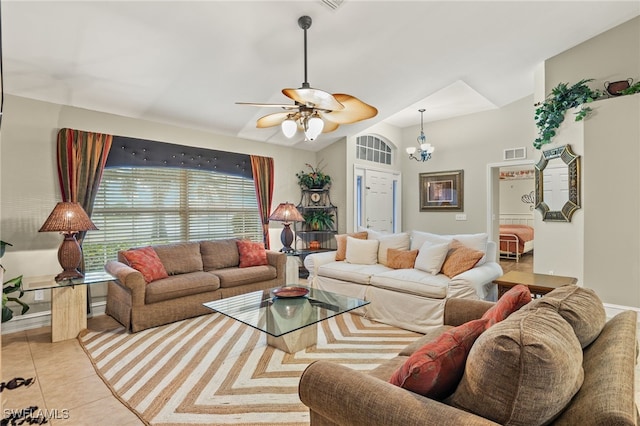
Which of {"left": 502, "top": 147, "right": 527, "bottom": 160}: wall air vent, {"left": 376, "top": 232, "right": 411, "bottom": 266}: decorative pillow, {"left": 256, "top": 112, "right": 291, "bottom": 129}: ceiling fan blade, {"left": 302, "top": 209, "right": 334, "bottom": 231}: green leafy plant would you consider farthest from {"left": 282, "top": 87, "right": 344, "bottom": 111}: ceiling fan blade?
{"left": 502, "top": 147, "right": 527, "bottom": 160}: wall air vent

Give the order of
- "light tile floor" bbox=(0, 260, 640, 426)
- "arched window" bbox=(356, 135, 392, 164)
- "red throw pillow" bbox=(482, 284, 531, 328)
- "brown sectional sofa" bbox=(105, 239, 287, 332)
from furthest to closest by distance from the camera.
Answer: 1. "arched window" bbox=(356, 135, 392, 164)
2. "brown sectional sofa" bbox=(105, 239, 287, 332)
3. "light tile floor" bbox=(0, 260, 640, 426)
4. "red throw pillow" bbox=(482, 284, 531, 328)

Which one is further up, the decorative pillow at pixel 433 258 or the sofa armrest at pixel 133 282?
the decorative pillow at pixel 433 258

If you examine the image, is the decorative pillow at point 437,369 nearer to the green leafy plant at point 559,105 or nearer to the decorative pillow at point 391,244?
the decorative pillow at point 391,244

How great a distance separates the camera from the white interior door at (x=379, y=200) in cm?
647

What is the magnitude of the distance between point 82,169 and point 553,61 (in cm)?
584

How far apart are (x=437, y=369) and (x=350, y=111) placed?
216 cm

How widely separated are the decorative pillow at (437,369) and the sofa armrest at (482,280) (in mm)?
2004

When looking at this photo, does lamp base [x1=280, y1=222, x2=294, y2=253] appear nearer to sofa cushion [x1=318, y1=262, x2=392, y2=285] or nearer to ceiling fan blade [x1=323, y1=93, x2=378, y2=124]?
sofa cushion [x1=318, y1=262, x2=392, y2=285]

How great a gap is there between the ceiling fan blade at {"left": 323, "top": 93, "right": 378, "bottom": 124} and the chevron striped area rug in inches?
80.8

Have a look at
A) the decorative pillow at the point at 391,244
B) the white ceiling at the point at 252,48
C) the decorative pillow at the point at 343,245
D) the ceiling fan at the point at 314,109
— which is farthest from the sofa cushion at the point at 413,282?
the white ceiling at the point at 252,48

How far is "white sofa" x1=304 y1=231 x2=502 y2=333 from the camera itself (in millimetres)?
3197

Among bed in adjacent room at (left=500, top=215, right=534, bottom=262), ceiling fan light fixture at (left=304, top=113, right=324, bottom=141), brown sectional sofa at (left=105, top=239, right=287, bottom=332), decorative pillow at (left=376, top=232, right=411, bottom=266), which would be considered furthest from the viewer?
bed in adjacent room at (left=500, top=215, right=534, bottom=262)

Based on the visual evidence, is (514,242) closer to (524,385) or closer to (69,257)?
(524,385)

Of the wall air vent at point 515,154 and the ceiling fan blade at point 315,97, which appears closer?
the ceiling fan blade at point 315,97
